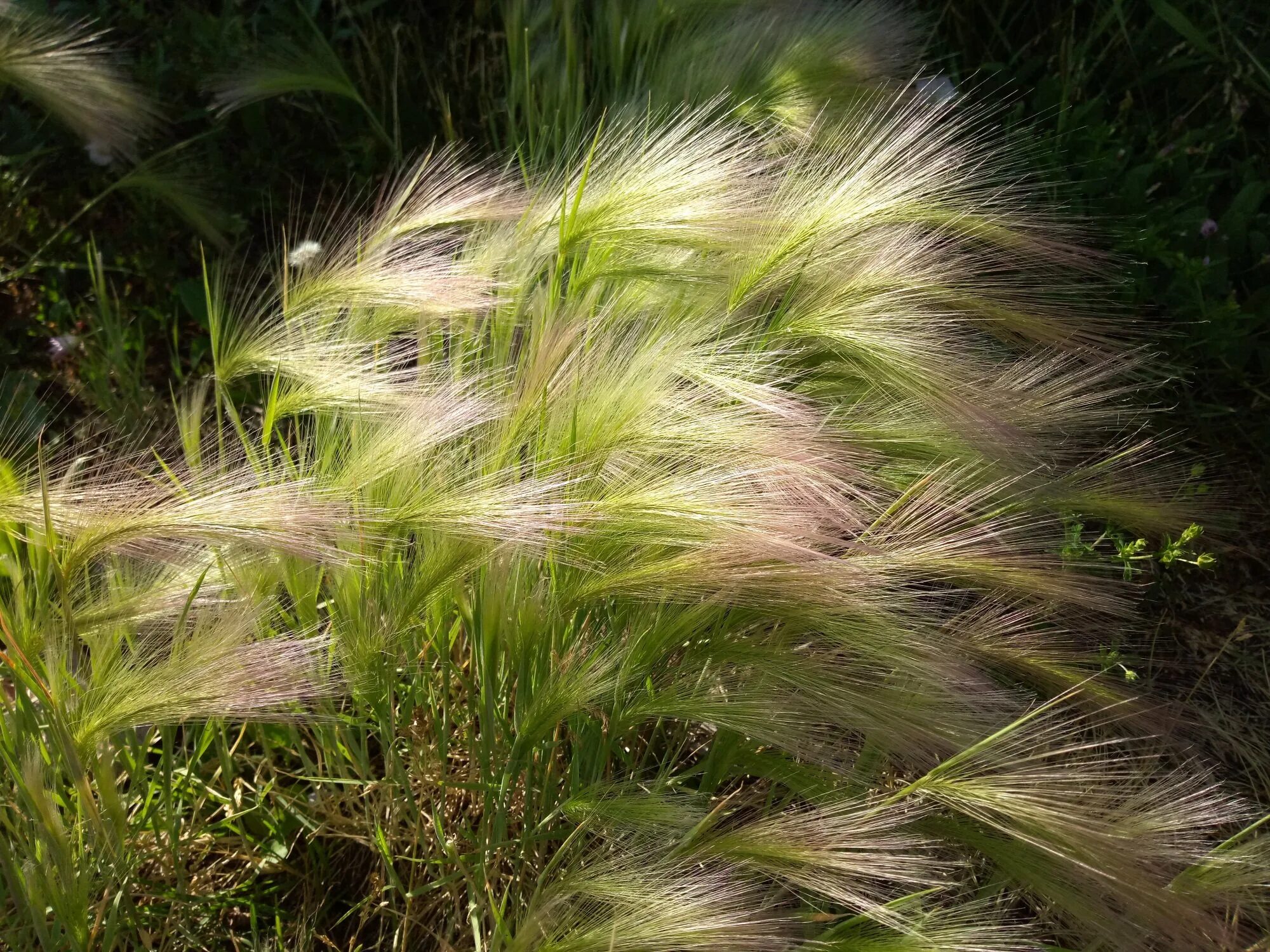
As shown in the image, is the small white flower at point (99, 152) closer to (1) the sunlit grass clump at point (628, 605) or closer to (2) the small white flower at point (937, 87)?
(1) the sunlit grass clump at point (628, 605)

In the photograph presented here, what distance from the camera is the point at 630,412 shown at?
1111mm

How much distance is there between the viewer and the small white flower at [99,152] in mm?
2136

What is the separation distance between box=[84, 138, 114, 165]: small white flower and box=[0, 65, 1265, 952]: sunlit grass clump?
2.86ft

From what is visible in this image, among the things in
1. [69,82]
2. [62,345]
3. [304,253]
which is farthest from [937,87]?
[62,345]

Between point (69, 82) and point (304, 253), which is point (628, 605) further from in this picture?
point (69, 82)

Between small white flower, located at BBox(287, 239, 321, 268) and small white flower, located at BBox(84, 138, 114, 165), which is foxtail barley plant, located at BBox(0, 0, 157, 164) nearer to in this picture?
small white flower, located at BBox(84, 138, 114, 165)

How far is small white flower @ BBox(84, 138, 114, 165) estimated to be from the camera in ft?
7.01

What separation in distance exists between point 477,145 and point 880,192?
144cm

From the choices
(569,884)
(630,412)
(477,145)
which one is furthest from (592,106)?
(569,884)

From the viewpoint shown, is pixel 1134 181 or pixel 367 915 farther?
pixel 1134 181

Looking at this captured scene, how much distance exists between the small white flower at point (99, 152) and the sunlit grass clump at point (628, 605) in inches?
34.3

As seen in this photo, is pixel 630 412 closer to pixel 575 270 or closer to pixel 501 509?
pixel 501 509

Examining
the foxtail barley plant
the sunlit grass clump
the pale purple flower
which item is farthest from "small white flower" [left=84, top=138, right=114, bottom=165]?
the sunlit grass clump

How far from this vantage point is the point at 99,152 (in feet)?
7.23
